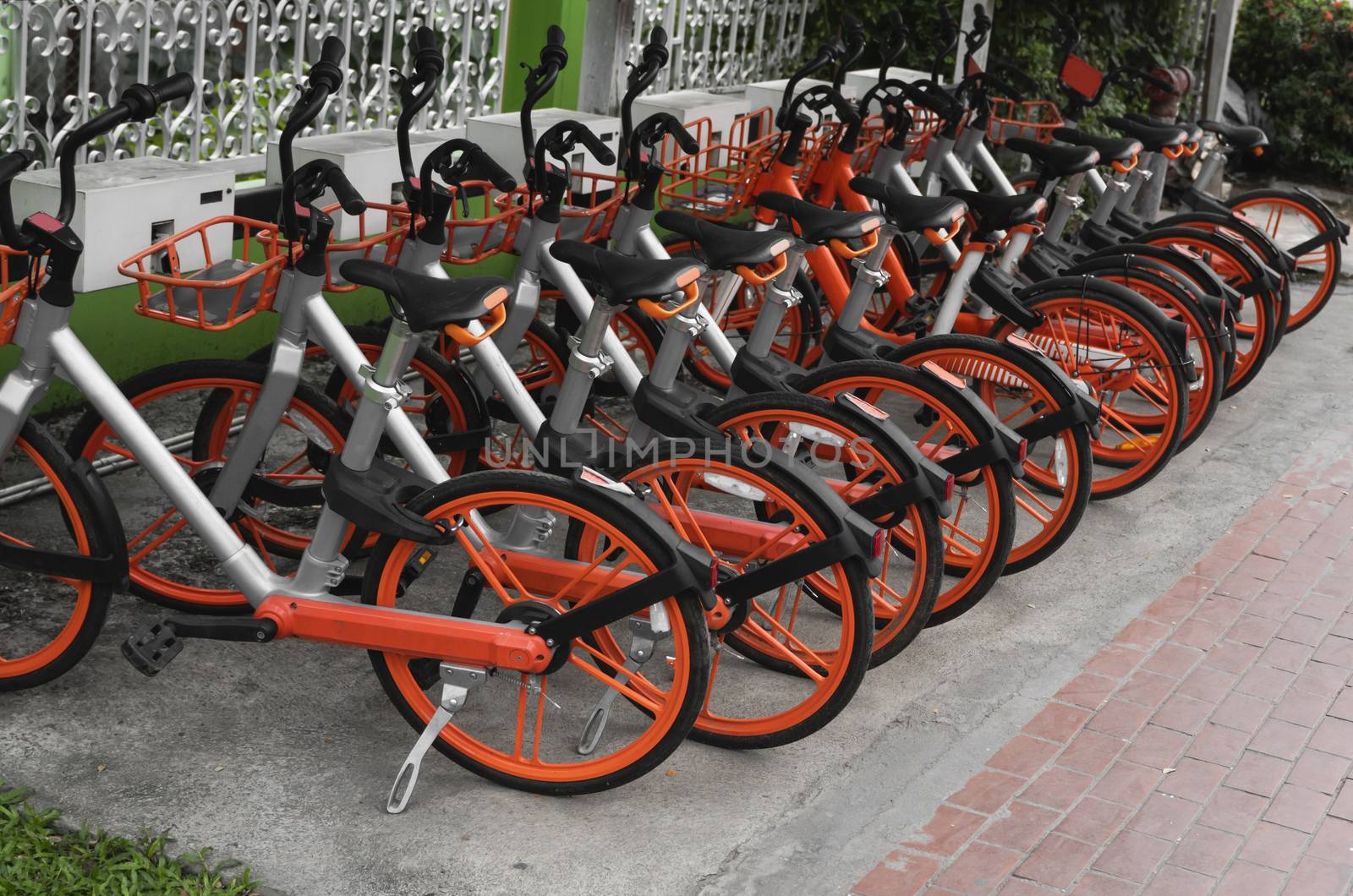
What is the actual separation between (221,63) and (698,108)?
82.0 inches

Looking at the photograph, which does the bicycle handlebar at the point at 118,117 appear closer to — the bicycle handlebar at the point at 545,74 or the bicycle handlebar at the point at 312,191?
the bicycle handlebar at the point at 312,191

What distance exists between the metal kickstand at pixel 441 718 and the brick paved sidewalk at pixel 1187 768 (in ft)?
3.02

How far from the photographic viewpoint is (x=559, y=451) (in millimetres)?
3836

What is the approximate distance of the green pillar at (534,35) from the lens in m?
6.83

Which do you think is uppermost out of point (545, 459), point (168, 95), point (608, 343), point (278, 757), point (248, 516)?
point (168, 95)

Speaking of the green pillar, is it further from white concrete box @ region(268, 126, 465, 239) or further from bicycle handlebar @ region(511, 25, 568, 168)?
bicycle handlebar @ region(511, 25, 568, 168)

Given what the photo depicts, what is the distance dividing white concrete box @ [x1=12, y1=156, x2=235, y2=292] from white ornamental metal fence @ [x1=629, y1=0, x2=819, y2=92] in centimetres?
271

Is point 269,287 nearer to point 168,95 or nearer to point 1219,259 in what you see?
point 168,95

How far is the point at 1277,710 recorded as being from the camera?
13.4 feet

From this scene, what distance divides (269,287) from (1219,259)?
4511 millimetres

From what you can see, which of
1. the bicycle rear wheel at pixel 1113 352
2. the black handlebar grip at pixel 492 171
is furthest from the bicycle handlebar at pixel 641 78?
the bicycle rear wheel at pixel 1113 352

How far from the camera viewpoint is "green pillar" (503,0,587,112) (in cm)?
683

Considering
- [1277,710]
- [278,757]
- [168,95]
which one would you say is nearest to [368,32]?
[168,95]

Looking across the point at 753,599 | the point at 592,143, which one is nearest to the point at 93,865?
the point at 753,599
